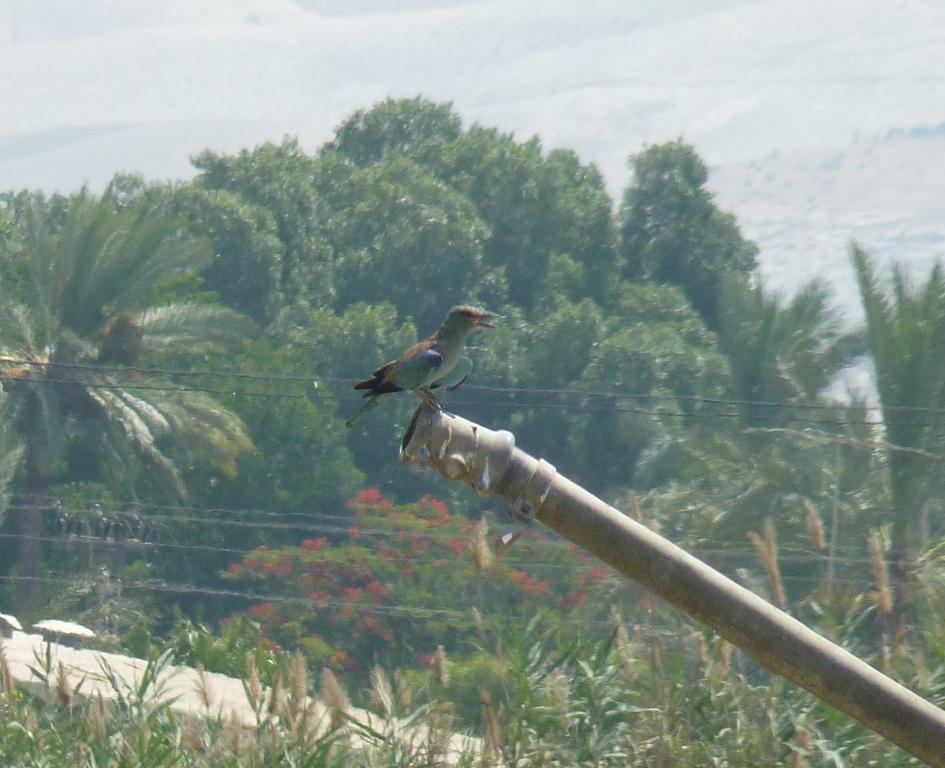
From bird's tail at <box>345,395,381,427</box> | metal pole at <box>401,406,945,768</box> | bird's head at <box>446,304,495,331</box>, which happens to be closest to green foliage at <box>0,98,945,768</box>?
bird's head at <box>446,304,495,331</box>

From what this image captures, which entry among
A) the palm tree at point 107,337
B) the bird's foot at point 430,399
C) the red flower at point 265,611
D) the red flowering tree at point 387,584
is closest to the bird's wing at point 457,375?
the bird's foot at point 430,399

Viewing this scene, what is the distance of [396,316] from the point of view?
1351 inches

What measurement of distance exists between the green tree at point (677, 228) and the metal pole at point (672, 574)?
118ft

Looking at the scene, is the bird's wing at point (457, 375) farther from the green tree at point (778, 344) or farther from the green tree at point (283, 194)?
the green tree at point (283, 194)

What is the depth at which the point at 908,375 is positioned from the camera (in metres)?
16.8

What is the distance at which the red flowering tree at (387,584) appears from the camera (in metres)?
23.2

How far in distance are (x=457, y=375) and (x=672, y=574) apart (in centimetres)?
87

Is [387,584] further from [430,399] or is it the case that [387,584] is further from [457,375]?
[430,399]

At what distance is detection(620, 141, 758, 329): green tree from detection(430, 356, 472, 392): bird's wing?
117 ft

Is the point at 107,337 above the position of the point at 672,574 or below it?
above

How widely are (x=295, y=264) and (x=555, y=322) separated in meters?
8.62

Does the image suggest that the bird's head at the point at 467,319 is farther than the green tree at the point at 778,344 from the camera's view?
No

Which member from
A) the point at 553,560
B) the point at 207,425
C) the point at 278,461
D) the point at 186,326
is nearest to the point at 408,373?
the point at 553,560

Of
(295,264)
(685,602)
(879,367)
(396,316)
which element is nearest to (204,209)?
(295,264)
